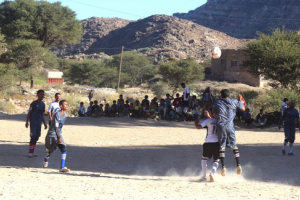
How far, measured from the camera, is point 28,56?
50.4 meters

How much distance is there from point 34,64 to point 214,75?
1027 inches

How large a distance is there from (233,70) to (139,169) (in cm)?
5300

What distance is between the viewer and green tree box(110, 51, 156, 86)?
237 feet

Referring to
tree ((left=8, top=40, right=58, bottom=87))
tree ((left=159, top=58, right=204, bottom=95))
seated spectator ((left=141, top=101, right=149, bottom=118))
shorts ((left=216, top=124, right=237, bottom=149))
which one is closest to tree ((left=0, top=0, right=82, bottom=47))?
tree ((left=8, top=40, right=58, bottom=87))

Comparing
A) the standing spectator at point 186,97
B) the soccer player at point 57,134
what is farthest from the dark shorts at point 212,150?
the standing spectator at point 186,97

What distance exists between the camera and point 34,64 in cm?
5272

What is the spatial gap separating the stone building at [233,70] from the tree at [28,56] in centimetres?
2405

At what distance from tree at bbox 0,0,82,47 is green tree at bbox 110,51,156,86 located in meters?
17.0

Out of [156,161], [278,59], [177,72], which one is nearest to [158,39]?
[177,72]

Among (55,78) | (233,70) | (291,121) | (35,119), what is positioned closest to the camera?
(35,119)

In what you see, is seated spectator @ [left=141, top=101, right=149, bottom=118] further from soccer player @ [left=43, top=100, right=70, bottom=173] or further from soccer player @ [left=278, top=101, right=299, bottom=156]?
soccer player @ [left=43, top=100, right=70, bottom=173]

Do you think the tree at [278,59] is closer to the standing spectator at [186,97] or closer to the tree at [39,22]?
the standing spectator at [186,97]

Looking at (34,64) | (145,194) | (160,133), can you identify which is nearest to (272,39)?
(160,133)

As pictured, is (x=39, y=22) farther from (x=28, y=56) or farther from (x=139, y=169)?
(x=139, y=169)
